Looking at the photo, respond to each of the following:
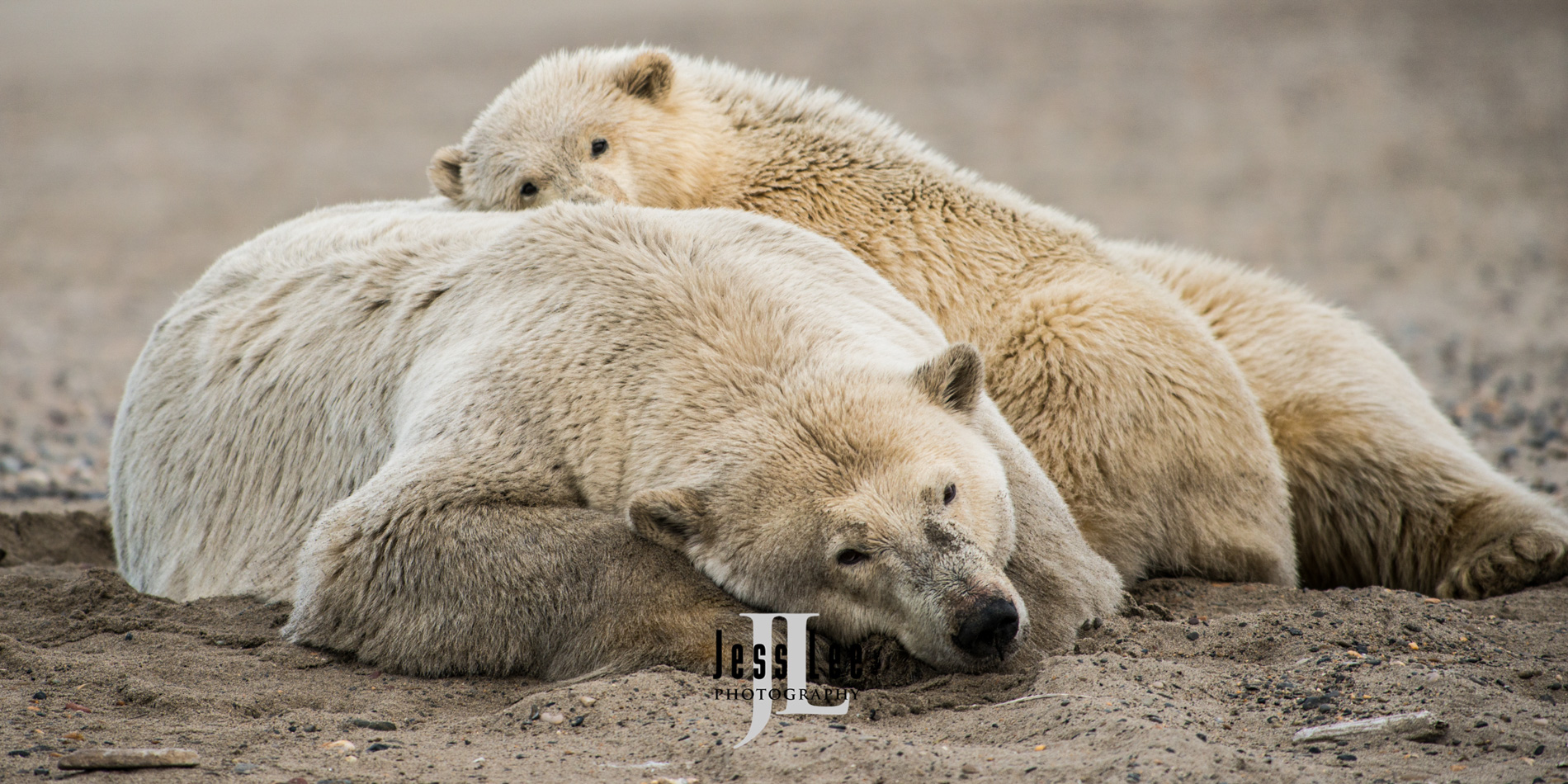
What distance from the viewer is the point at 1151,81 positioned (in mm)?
26062

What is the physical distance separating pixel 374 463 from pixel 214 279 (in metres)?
1.89

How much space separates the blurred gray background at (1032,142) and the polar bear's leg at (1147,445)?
8.96 ft

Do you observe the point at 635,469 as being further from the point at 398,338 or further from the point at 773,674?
the point at 398,338

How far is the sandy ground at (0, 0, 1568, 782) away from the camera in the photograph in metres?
3.88

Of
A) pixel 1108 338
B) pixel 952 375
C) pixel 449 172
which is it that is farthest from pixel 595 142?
pixel 952 375

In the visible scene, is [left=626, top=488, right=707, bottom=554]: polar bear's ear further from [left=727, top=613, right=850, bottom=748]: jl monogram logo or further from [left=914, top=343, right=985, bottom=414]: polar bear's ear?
[left=914, top=343, right=985, bottom=414]: polar bear's ear

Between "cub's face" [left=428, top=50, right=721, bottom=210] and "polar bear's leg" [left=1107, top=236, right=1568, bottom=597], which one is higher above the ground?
"cub's face" [left=428, top=50, right=721, bottom=210]

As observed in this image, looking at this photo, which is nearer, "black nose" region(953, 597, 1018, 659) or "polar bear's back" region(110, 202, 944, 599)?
"black nose" region(953, 597, 1018, 659)

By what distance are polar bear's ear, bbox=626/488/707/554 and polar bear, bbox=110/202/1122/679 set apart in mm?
12

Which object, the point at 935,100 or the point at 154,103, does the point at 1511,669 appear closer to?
the point at 935,100

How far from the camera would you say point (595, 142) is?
7.03m

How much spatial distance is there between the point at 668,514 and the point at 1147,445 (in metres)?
2.52

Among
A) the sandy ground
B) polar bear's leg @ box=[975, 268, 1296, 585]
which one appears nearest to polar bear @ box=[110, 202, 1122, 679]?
the sandy ground

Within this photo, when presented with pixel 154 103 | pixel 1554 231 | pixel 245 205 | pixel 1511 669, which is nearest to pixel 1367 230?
pixel 1554 231
